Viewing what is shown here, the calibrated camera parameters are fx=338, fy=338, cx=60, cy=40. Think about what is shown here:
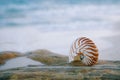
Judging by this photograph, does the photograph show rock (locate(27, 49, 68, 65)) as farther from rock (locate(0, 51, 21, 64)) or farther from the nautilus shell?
the nautilus shell

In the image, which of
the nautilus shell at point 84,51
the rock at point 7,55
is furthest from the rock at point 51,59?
the nautilus shell at point 84,51

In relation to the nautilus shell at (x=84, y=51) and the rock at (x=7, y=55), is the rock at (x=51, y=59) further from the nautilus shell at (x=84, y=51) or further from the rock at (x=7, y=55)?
the nautilus shell at (x=84, y=51)

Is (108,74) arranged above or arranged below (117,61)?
below

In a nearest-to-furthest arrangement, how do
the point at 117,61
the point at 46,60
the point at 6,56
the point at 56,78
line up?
the point at 56,78 → the point at 117,61 → the point at 46,60 → the point at 6,56

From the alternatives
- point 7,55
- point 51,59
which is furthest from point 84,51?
point 7,55

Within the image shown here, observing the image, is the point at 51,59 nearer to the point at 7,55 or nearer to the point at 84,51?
the point at 7,55

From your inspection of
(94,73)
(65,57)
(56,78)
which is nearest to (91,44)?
(94,73)

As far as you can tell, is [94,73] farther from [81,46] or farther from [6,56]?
[6,56]

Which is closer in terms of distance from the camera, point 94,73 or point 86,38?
point 94,73

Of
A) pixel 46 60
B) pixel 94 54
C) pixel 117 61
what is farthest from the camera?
pixel 46 60
